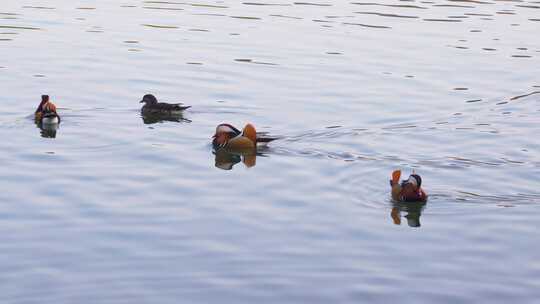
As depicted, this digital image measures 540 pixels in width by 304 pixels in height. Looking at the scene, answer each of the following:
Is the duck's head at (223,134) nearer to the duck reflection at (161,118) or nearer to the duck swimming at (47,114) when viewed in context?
the duck reflection at (161,118)

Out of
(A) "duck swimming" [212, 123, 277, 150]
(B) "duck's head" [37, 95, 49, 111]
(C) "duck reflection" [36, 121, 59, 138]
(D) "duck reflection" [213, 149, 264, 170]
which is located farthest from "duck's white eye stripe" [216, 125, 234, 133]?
(B) "duck's head" [37, 95, 49, 111]

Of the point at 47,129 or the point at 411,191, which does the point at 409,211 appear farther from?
the point at 47,129

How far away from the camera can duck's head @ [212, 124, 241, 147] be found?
72.9 ft

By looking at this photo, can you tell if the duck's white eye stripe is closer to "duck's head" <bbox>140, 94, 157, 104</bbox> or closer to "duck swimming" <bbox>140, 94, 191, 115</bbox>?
"duck swimming" <bbox>140, 94, 191, 115</bbox>

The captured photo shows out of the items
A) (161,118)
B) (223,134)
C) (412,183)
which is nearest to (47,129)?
(161,118)

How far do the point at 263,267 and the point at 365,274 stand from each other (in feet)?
4.05

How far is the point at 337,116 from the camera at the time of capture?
80.5 feet

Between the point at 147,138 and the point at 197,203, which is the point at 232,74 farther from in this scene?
the point at 197,203

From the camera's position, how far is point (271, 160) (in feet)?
70.1

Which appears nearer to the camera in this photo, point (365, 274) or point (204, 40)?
point (365, 274)

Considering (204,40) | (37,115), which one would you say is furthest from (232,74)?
(37,115)

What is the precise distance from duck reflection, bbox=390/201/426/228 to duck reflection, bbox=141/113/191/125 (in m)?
6.79

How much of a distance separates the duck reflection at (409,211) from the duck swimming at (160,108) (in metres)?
6.95

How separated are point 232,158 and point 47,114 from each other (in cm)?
381
